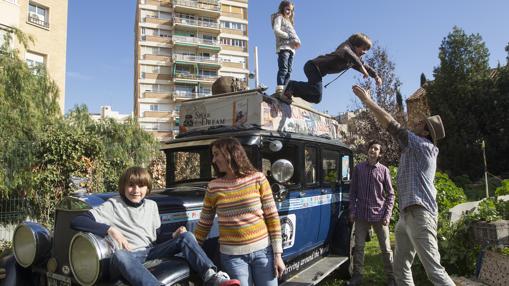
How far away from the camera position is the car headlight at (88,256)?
3.02 meters

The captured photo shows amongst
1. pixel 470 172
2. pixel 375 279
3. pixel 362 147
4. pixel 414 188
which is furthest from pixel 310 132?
pixel 470 172

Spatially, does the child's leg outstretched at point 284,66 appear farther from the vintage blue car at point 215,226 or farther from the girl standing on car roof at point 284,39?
the vintage blue car at point 215,226

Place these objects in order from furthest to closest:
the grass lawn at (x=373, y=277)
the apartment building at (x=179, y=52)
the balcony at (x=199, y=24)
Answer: the balcony at (x=199, y=24)
the apartment building at (x=179, y=52)
the grass lawn at (x=373, y=277)

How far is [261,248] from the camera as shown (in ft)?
10.7

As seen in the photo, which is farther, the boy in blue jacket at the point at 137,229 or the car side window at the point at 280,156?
the car side window at the point at 280,156

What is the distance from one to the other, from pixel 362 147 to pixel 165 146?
13.8 metres

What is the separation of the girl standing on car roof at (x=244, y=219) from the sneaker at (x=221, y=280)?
0.58ft

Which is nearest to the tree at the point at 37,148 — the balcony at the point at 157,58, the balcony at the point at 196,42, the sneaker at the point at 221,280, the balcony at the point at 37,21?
the sneaker at the point at 221,280

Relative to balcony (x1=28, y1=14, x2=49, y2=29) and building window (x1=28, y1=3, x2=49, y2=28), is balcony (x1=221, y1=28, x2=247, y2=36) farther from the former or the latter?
balcony (x1=28, y1=14, x2=49, y2=29)

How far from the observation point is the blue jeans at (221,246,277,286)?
10.6ft

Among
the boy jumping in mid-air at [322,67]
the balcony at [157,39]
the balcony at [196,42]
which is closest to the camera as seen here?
the boy jumping in mid-air at [322,67]

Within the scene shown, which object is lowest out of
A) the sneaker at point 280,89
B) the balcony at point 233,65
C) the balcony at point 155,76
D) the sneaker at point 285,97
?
the sneaker at point 285,97

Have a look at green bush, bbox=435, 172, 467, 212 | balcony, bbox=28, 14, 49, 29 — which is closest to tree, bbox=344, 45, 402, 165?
green bush, bbox=435, 172, 467, 212

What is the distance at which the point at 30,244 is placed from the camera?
→ 3670 mm
